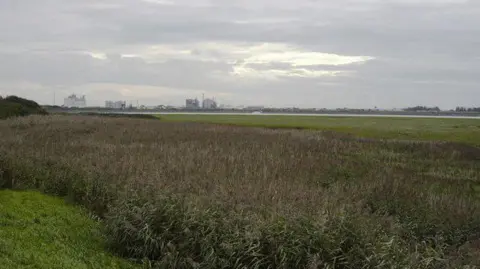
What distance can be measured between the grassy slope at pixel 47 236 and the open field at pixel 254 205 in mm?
555

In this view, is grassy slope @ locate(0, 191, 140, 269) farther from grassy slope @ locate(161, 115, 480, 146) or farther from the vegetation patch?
the vegetation patch

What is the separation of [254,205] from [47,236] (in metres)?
Answer: 4.33

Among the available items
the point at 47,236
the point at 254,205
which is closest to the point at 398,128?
the point at 254,205

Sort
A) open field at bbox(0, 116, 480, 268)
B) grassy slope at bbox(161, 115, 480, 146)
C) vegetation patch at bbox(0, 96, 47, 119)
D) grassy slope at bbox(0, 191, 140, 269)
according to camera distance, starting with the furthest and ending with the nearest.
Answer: vegetation patch at bbox(0, 96, 47, 119)
grassy slope at bbox(161, 115, 480, 146)
open field at bbox(0, 116, 480, 268)
grassy slope at bbox(0, 191, 140, 269)

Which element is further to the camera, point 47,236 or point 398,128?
point 398,128

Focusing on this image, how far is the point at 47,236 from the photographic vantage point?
10.2 meters

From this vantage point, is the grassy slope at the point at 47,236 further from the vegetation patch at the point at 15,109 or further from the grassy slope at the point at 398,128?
the vegetation patch at the point at 15,109

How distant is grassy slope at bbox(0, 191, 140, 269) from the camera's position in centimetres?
854

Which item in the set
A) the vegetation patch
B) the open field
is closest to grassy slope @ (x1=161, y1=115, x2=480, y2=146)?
the vegetation patch

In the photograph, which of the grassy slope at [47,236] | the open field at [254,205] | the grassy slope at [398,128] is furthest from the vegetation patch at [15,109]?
the grassy slope at [47,236]

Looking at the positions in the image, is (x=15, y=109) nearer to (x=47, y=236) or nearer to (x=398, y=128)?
(x=398, y=128)

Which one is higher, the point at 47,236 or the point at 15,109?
the point at 15,109

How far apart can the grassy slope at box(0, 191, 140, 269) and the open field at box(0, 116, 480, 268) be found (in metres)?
0.55

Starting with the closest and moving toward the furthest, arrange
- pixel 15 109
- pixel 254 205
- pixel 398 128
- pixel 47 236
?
pixel 47 236 → pixel 254 205 → pixel 15 109 → pixel 398 128
